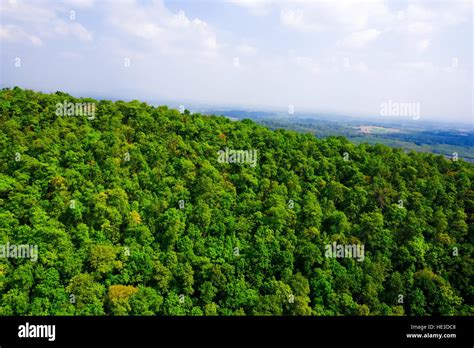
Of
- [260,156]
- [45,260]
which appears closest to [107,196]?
[45,260]

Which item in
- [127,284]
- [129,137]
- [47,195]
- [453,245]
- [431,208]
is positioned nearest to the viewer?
[127,284]

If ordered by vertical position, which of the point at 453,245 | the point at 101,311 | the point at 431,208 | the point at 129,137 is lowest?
the point at 101,311

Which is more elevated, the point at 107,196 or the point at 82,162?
the point at 82,162

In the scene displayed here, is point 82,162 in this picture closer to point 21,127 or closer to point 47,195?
point 47,195
